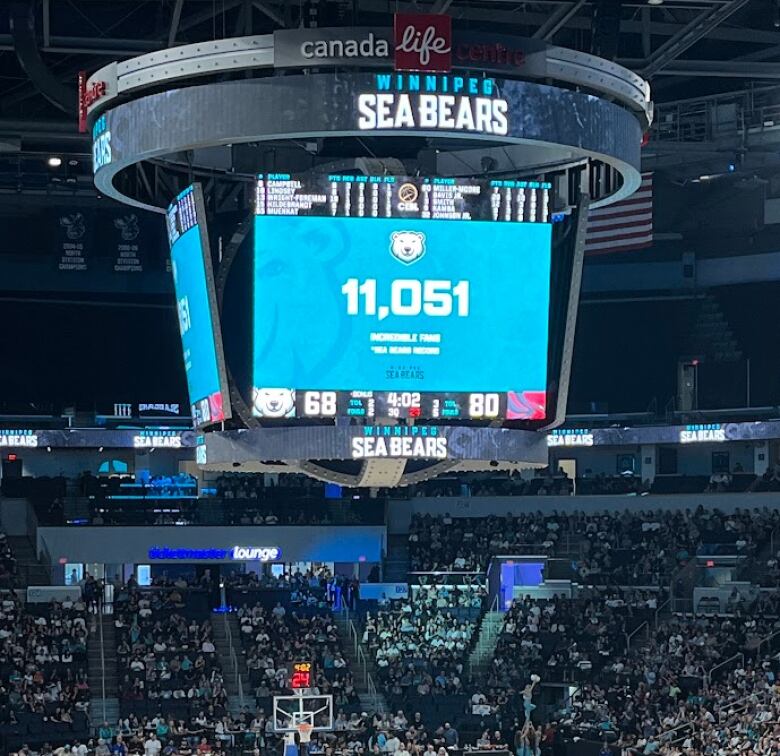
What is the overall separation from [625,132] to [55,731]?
73.2 ft

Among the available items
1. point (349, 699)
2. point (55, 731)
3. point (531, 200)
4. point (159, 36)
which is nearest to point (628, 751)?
point (349, 699)

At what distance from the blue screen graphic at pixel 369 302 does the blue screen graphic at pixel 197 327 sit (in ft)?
3.10

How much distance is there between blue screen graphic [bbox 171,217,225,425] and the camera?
30.0 metres

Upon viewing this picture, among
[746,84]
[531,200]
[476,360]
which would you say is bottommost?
[476,360]

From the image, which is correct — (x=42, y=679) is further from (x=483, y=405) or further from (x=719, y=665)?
(x=483, y=405)

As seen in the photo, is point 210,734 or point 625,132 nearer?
point 625,132

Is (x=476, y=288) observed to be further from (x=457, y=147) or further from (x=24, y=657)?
(x=24, y=657)

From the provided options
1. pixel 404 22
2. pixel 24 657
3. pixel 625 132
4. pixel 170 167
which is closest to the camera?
pixel 404 22

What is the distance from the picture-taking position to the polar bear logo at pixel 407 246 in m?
29.5

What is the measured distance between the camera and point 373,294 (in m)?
29.5

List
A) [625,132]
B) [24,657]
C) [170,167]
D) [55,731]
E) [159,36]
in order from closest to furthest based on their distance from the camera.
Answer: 1. [625,132]
2. [170,167]
3. [159,36]
4. [55,731]
5. [24,657]

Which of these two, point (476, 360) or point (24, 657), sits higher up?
point (476, 360)

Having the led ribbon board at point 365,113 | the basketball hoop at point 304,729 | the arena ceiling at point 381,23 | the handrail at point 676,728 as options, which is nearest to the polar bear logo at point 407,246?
the led ribbon board at point 365,113

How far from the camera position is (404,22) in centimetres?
2738
